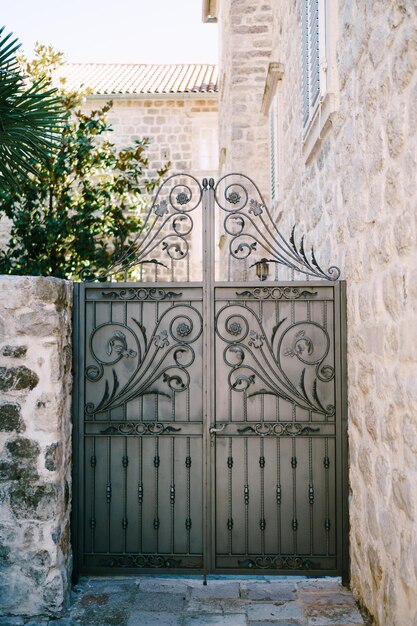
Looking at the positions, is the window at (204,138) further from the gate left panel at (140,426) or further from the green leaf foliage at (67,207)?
the gate left panel at (140,426)

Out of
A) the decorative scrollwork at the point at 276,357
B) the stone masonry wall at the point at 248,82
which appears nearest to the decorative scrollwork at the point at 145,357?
the decorative scrollwork at the point at 276,357

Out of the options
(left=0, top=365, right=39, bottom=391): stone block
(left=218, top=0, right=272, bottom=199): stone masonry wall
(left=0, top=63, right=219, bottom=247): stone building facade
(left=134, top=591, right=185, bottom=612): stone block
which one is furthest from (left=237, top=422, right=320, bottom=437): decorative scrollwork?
(left=0, top=63, right=219, bottom=247): stone building facade

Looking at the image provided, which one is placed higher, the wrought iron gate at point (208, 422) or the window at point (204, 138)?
the window at point (204, 138)

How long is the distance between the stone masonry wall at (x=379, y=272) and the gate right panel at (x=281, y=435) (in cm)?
20

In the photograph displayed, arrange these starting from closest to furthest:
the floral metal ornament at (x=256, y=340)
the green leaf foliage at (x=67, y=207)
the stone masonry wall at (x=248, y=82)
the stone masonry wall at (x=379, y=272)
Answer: the stone masonry wall at (x=379, y=272), the floral metal ornament at (x=256, y=340), the green leaf foliage at (x=67, y=207), the stone masonry wall at (x=248, y=82)

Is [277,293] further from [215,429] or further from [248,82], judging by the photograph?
[248,82]

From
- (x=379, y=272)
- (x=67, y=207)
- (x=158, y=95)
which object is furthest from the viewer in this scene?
(x=158, y=95)

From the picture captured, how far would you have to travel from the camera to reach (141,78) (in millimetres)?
17672

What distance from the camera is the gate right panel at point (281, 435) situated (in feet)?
13.6

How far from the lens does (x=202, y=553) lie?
4.17 meters

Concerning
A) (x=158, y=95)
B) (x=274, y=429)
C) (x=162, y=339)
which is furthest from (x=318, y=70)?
(x=158, y=95)

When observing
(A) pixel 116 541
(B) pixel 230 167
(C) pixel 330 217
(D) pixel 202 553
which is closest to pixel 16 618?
(A) pixel 116 541

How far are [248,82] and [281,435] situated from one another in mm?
7556

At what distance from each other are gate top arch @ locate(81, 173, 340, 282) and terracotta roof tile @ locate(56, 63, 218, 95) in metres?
2.45
